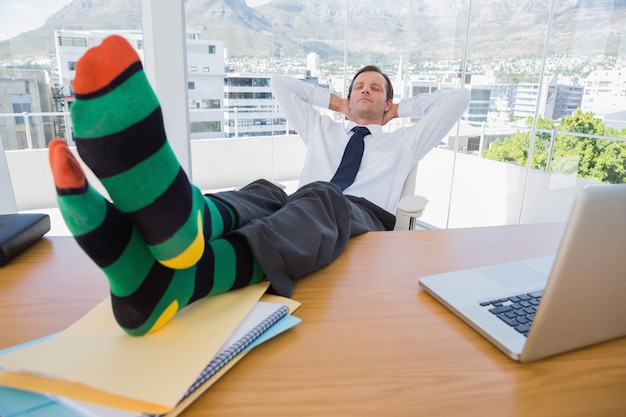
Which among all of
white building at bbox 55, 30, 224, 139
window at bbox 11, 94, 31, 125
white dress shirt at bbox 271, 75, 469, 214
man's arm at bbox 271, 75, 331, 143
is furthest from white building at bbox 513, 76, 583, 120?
window at bbox 11, 94, 31, 125

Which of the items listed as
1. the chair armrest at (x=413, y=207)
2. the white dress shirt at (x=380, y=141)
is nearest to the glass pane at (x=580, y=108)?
the white dress shirt at (x=380, y=141)

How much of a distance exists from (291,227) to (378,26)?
430 cm

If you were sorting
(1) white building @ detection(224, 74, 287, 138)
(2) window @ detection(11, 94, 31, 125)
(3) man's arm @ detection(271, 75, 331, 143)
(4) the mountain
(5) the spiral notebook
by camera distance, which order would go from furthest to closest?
(1) white building @ detection(224, 74, 287, 138) → (2) window @ detection(11, 94, 31, 125) → (4) the mountain → (3) man's arm @ detection(271, 75, 331, 143) → (5) the spiral notebook

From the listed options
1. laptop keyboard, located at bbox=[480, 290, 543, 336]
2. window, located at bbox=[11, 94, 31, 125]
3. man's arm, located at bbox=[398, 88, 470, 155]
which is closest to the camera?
laptop keyboard, located at bbox=[480, 290, 543, 336]

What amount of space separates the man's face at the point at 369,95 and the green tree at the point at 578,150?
2.26 meters

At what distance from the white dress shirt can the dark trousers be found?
2.61 feet

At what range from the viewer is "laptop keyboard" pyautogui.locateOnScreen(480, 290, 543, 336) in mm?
622

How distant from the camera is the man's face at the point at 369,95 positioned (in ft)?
6.78

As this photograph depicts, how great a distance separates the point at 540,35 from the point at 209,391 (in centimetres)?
406

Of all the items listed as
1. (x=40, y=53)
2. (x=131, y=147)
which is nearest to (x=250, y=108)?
(x=40, y=53)

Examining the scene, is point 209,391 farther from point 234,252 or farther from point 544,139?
point 544,139

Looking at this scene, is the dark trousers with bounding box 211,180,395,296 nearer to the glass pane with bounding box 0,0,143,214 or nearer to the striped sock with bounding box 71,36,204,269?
the striped sock with bounding box 71,36,204,269

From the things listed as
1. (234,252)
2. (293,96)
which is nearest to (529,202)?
(293,96)

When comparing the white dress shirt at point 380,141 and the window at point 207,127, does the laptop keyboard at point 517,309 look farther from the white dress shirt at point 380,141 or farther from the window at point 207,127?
the window at point 207,127
